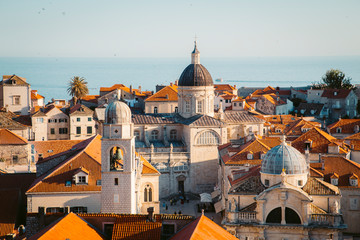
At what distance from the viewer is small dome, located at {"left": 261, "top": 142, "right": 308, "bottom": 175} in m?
41.9

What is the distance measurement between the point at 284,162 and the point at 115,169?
37.2 feet

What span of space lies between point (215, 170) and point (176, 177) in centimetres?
461

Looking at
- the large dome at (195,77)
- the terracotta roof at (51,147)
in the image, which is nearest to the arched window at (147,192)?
the terracotta roof at (51,147)

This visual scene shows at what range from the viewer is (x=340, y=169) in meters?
50.8

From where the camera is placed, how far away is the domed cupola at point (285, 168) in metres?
41.8

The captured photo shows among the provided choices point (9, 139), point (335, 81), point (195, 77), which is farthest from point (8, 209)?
point (335, 81)

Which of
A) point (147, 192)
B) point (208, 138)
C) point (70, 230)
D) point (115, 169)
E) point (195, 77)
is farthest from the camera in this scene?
point (195, 77)

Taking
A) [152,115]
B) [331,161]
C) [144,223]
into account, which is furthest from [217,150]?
[144,223]

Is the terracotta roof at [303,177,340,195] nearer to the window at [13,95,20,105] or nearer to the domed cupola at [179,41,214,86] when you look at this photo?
the domed cupola at [179,41,214,86]

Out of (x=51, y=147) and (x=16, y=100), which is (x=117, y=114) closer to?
(x=51, y=147)

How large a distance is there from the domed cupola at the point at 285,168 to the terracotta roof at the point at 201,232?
971cm

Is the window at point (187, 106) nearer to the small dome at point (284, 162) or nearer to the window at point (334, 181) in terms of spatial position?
the window at point (334, 181)

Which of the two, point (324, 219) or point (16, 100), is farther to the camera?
point (16, 100)

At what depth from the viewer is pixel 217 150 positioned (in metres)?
67.1
